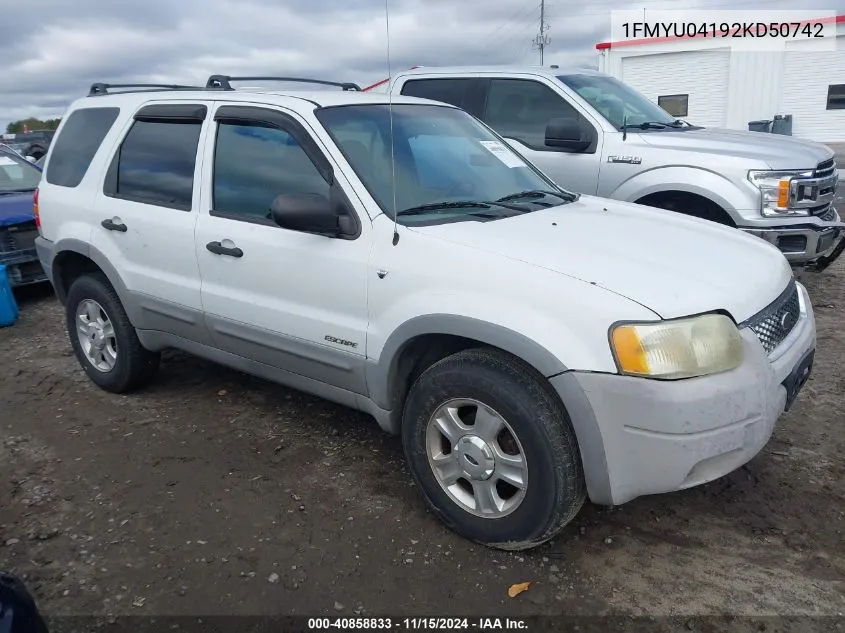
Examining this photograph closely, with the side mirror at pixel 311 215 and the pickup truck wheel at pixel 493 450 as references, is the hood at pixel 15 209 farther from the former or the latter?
the pickup truck wheel at pixel 493 450

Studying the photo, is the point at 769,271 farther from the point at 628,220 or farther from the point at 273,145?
the point at 273,145

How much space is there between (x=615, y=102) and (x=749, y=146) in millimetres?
1243

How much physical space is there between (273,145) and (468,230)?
120 centimetres

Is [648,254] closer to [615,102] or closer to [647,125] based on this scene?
[647,125]

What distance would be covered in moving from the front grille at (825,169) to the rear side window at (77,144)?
504 cm

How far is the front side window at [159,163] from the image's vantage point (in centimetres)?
388

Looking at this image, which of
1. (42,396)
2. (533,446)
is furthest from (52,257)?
(533,446)

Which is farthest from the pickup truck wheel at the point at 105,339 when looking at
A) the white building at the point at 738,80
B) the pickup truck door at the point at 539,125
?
the white building at the point at 738,80

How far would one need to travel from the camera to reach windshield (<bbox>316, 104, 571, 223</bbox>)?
3236 mm

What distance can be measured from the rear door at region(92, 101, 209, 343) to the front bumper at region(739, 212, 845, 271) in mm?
3930

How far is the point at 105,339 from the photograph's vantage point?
4602 mm

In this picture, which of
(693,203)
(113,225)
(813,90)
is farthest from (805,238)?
(813,90)

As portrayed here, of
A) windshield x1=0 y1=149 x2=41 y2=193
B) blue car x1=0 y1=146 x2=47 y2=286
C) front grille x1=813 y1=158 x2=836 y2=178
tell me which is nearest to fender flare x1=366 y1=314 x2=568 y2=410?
front grille x1=813 y1=158 x2=836 y2=178

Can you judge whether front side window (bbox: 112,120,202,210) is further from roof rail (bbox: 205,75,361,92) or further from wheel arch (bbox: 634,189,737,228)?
wheel arch (bbox: 634,189,737,228)
